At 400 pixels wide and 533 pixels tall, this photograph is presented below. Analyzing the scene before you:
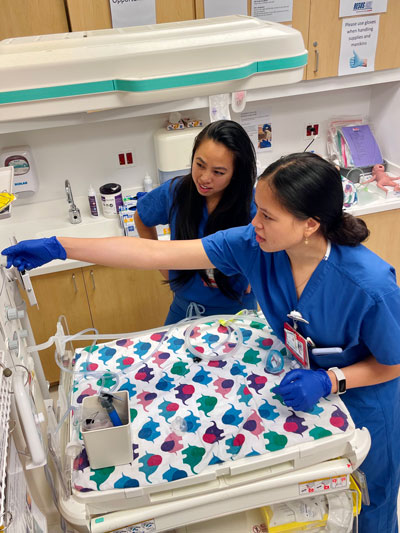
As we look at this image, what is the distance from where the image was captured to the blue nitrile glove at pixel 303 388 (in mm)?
1244

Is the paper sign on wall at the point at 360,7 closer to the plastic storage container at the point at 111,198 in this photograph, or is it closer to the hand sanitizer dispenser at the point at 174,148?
the hand sanitizer dispenser at the point at 174,148

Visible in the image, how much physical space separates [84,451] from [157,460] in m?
0.18

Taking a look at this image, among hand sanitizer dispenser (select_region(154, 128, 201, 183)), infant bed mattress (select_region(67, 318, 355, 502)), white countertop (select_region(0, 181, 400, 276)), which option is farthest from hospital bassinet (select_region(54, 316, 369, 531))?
hand sanitizer dispenser (select_region(154, 128, 201, 183))

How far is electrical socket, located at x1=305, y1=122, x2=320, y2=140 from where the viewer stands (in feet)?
10.6

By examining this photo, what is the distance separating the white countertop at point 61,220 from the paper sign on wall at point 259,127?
71 centimetres

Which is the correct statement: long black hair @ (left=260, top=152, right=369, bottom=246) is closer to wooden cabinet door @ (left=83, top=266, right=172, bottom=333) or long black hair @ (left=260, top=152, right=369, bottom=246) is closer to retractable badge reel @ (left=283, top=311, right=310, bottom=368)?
retractable badge reel @ (left=283, top=311, right=310, bottom=368)

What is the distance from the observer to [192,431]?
126cm

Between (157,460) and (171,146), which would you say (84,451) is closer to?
(157,460)

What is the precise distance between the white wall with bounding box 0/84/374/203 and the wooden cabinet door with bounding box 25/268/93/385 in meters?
0.60

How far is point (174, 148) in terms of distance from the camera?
2.75 metres

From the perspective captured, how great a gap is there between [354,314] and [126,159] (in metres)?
1.96

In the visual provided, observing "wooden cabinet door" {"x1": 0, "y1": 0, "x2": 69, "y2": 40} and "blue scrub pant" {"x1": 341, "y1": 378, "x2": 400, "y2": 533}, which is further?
"wooden cabinet door" {"x1": 0, "y1": 0, "x2": 69, "y2": 40}

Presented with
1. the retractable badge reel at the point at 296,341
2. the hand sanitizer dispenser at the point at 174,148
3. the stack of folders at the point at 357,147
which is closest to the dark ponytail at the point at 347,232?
the retractable badge reel at the point at 296,341

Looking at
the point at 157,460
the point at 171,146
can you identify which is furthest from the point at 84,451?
the point at 171,146
